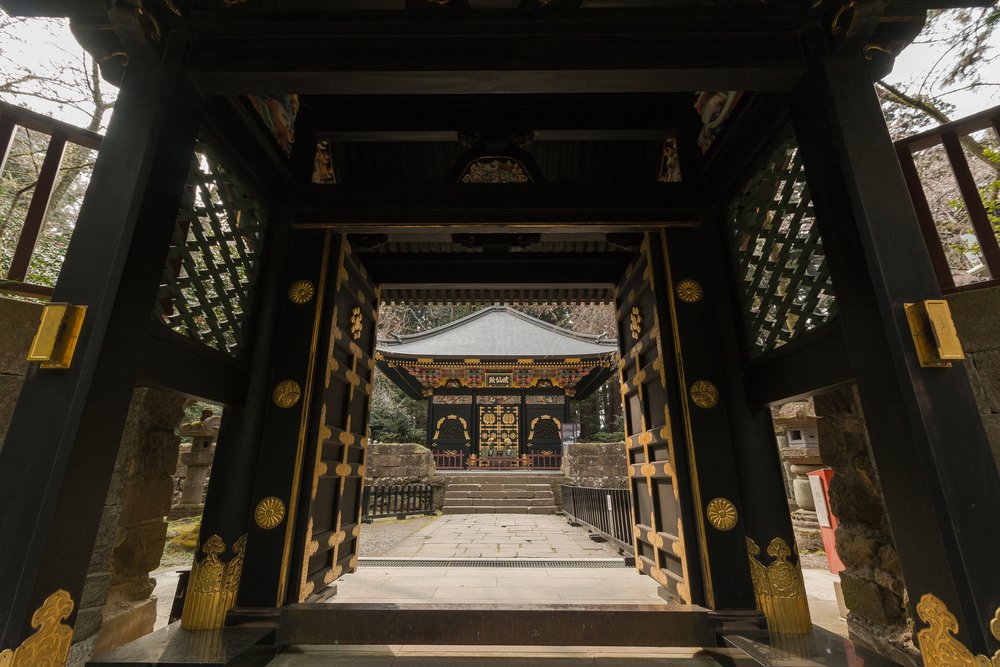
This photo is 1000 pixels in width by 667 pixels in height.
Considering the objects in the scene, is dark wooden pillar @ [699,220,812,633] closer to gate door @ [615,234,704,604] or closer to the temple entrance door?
gate door @ [615,234,704,604]

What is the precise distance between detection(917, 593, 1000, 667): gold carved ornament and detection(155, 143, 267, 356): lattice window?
10.6ft

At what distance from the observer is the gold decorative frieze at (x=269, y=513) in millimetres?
2561

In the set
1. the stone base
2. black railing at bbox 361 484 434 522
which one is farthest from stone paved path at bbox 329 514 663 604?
black railing at bbox 361 484 434 522

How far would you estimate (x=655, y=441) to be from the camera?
3.22 m

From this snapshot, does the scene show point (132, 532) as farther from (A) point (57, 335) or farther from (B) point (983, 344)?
(B) point (983, 344)

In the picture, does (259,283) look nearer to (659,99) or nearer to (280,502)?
(280,502)

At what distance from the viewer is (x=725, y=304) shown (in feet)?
9.41

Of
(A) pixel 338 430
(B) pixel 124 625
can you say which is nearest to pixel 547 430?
(A) pixel 338 430

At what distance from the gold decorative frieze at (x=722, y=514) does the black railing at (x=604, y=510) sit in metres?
1.71

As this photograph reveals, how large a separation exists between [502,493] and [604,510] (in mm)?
6287

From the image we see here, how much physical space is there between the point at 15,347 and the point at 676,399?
3.62m

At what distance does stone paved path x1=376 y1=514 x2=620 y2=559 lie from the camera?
524cm

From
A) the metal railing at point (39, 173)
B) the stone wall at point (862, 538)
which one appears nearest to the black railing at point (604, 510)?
the stone wall at point (862, 538)

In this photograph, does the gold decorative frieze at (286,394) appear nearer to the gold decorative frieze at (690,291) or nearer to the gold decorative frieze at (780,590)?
the gold decorative frieze at (690,291)
